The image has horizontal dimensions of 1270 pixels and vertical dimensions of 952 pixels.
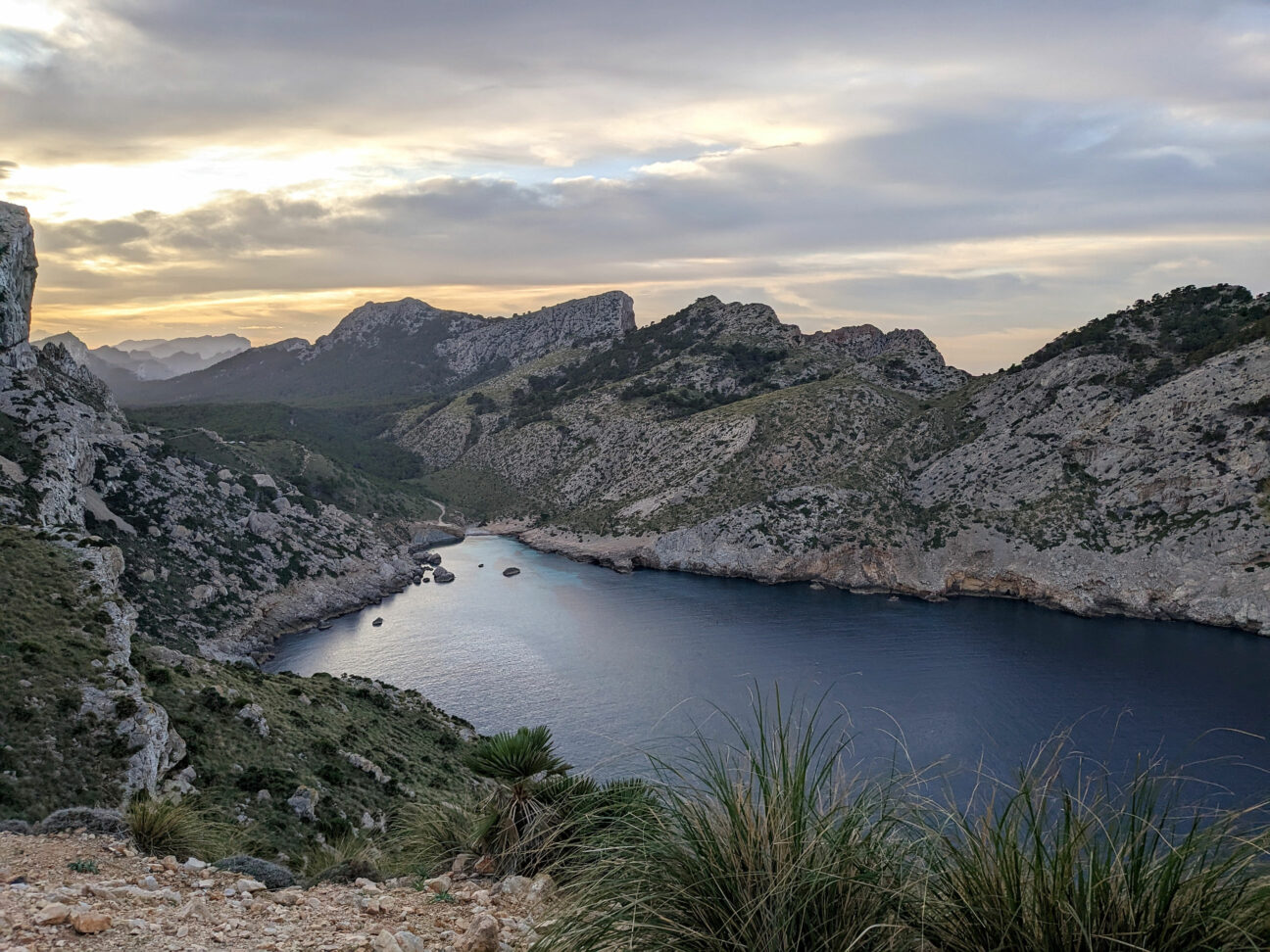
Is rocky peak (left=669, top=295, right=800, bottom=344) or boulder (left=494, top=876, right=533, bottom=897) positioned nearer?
boulder (left=494, top=876, right=533, bottom=897)

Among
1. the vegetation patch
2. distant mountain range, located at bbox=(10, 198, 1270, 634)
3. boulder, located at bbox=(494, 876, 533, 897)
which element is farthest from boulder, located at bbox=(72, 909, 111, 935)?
distant mountain range, located at bbox=(10, 198, 1270, 634)

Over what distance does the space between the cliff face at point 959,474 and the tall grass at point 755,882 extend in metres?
72.3

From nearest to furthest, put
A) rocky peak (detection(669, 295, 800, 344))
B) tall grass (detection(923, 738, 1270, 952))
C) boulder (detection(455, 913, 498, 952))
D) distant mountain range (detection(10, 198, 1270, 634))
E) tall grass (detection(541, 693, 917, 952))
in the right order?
tall grass (detection(923, 738, 1270, 952))
tall grass (detection(541, 693, 917, 952))
boulder (detection(455, 913, 498, 952))
distant mountain range (detection(10, 198, 1270, 634))
rocky peak (detection(669, 295, 800, 344))

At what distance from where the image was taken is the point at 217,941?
21.8 feet

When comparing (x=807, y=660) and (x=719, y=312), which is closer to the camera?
(x=807, y=660)

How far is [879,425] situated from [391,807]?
8203 centimetres

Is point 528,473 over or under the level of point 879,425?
under

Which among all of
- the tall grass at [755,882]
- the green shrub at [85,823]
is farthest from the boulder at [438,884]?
the green shrub at [85,823]

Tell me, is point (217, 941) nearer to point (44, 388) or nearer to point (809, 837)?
point (809, 837)

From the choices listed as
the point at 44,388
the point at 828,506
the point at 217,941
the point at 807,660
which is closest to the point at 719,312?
the point at 828,506

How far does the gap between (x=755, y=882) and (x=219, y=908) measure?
5880 millimetres

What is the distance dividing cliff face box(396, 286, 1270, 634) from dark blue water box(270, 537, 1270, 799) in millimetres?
4408

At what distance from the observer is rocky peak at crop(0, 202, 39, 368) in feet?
160

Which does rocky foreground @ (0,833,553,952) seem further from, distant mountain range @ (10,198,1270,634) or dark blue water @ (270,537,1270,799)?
distant mountain range @ (10,198,1270,634)
